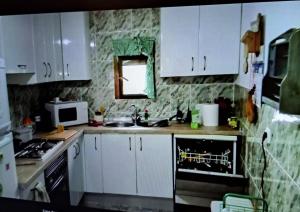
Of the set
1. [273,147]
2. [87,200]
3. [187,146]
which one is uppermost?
[273,147]

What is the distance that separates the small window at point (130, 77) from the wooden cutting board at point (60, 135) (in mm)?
816

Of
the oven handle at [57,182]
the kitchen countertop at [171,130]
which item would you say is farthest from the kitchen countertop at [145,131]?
the oven handle at [57,182]

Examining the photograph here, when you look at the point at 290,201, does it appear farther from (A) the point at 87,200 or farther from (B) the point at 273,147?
(A) the point at 87,200

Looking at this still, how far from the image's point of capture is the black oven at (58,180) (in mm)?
1892

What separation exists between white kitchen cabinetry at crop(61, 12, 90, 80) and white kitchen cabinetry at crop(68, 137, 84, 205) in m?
0.81

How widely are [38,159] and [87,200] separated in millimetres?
1203

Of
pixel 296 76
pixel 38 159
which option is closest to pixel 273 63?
pixel 296 76

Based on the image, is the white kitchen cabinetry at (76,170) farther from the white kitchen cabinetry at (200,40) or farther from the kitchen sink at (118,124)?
the white kitchen cabinetry at (200,40)

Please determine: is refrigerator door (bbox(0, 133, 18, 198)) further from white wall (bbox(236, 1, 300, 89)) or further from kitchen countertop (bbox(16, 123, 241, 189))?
white wall (bbox(236, 1, 300, 89))

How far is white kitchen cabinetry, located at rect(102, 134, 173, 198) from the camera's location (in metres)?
2.58

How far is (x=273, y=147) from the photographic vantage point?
1378 mm

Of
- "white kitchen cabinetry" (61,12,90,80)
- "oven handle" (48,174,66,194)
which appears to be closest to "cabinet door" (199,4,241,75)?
"white kitchen cabinetry" (61,12,90,80)

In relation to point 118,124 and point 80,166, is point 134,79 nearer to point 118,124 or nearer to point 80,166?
point 118,124

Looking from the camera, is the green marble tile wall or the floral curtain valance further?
the floral curtain valance
